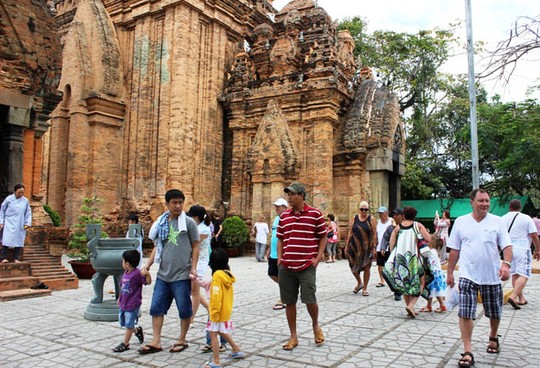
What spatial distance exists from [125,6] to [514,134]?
55.7ft

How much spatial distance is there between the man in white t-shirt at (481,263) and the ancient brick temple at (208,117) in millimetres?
11957

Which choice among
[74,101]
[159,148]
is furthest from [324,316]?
[74,101]

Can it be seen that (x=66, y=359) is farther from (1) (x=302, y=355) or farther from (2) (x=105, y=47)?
(2) (x=105, y=47)

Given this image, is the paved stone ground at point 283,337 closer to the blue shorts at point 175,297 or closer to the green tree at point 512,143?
the blue shorts at point 175,297

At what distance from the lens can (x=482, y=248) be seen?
4.61 meters

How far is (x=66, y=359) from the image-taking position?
462 cm

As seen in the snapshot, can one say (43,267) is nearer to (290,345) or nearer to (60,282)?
(60,282)

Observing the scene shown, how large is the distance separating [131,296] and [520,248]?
6303mm

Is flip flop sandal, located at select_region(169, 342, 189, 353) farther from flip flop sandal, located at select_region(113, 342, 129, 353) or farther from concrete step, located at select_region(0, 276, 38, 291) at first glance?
concrete step, located at select_region(0, 276, 38, 291)

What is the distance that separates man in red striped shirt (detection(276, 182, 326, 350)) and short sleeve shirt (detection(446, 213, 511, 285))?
4.76 feet

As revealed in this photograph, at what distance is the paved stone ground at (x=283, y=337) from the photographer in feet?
15.0

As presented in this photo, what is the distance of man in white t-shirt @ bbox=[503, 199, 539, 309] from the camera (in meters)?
7.68

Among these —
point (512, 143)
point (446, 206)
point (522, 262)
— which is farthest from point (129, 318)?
point (446, 206)

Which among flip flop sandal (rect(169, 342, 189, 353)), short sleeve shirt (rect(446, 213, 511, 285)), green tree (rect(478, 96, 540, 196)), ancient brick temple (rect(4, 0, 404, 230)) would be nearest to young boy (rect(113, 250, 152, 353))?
flip flop sandal (rect(169, 342, 189, 353))
